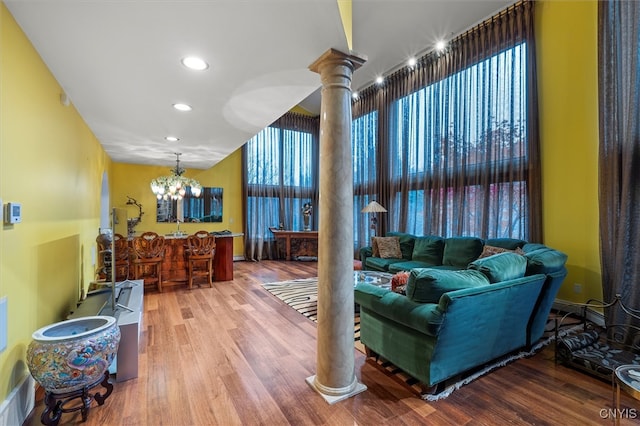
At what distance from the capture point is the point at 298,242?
8.45m

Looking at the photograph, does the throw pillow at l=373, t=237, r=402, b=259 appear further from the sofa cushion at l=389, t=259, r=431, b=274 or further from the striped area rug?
the striped area rug

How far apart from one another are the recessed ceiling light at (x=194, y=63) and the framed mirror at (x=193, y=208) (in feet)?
18.8

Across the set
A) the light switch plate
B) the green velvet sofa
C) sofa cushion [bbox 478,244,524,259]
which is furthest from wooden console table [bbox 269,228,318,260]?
the light switch plate

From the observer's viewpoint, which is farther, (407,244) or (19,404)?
(407,244)

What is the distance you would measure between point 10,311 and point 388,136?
640cm

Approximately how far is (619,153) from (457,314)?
9.57 ft

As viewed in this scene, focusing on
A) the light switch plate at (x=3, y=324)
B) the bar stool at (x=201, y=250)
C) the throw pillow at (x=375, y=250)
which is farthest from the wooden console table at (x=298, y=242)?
the light switch plate at (x=3, y=324)

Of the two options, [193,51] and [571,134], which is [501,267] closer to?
[571,134]

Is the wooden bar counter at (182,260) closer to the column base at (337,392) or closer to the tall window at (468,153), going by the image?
the tall window at (468,153)

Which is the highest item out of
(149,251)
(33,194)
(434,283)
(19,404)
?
(33,194)

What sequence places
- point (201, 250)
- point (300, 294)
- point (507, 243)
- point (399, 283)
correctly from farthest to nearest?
point (201, 250) < point (300, 294) < point (507, 243) < point (399, 283)

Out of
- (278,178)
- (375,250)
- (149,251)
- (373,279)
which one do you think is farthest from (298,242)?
(373,279)

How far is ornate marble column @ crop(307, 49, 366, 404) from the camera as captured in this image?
2105 millimetres

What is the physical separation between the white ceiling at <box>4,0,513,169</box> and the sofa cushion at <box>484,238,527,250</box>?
340 cm
